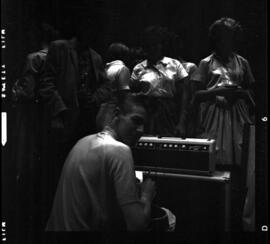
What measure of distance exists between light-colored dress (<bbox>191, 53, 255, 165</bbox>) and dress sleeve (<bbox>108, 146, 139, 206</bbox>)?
15.0 inches

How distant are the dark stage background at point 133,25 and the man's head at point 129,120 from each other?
0.28m

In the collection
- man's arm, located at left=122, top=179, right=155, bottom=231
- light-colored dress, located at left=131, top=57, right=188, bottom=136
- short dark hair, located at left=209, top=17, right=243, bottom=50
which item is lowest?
man's arm, located at left=122, top=179, right=155, bottom=231

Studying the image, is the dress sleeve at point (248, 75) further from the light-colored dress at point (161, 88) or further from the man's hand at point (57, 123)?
the man's hand at point (57, 123)

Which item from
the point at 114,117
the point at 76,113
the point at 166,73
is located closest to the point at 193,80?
the point at 166,73

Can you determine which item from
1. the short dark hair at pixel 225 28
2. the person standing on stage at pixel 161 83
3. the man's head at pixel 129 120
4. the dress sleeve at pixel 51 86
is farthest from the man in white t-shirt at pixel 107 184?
the short dark hair at pixel 225 28

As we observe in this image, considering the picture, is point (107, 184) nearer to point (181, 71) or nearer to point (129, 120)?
point (129, 120)

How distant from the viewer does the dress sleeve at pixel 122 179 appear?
1.43m

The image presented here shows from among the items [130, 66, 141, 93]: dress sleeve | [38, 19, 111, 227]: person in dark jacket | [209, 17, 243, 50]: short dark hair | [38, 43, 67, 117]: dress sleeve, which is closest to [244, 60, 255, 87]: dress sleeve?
[209, 17, 243, 50]: short dark hair

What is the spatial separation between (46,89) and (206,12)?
0.74 metres

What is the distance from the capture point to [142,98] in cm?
161

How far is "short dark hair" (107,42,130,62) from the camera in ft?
5.38

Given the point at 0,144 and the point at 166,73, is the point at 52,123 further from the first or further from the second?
the point at 166,73

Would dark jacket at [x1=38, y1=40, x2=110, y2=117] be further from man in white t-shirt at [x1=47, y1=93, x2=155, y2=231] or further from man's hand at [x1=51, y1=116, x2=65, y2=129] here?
man in white t-shirt at [x1=47, y1=93, x2=155, y2=231]

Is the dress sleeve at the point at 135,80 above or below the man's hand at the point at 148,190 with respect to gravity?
above
